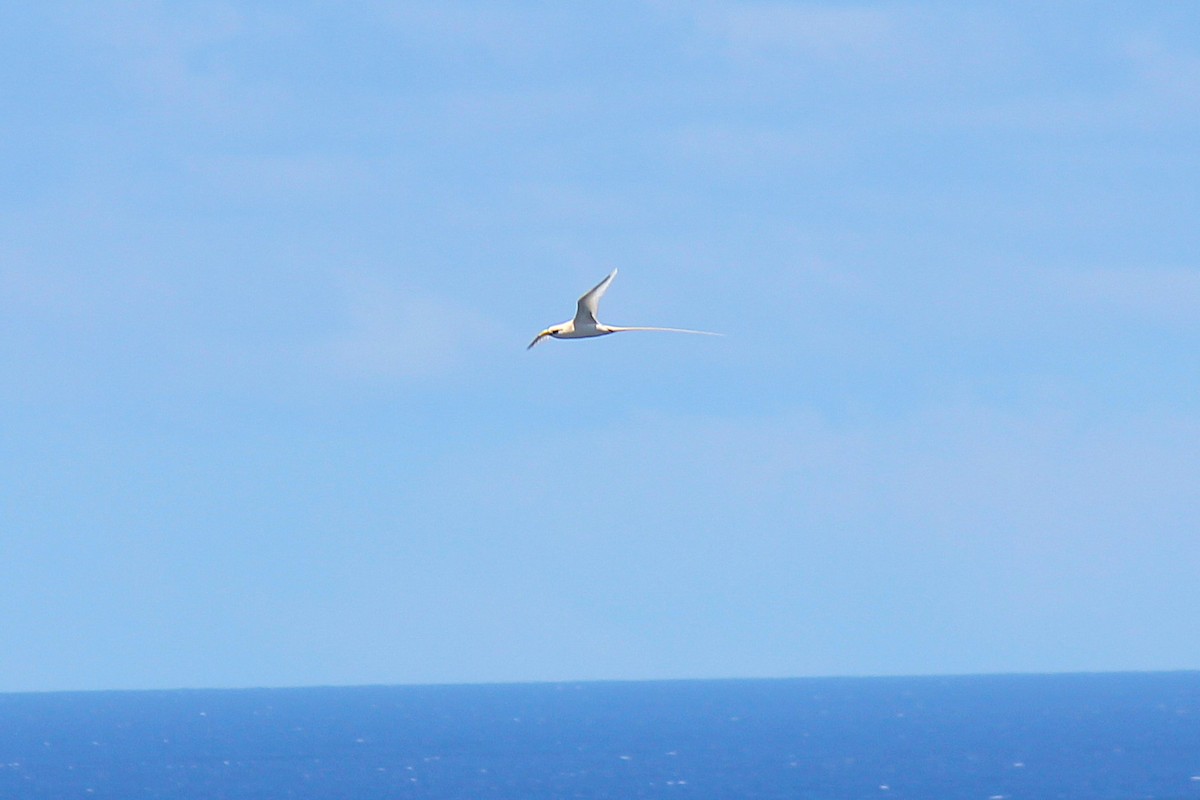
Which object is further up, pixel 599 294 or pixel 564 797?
pixel 599 294

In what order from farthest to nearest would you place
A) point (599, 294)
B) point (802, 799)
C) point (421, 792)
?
point (421, 792), point (802, 799), point (599, 294)

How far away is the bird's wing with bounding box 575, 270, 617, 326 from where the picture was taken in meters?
35.9

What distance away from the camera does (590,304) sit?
1439 inches

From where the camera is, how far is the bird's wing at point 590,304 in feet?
118

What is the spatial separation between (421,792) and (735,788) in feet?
112

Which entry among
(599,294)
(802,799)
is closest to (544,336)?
(599,294)

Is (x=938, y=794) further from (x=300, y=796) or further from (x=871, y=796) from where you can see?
(x=300, y=796)

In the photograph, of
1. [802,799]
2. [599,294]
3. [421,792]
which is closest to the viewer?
[599,294]

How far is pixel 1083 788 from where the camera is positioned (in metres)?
193

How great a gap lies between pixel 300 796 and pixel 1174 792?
91.2 metres

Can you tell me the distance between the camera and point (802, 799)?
186 m

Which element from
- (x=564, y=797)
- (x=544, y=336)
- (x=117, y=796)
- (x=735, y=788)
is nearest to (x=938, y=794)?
(x=735, y=788)

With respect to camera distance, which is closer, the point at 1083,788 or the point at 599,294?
the point at 599,294

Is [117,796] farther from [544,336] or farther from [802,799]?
[544,336]
